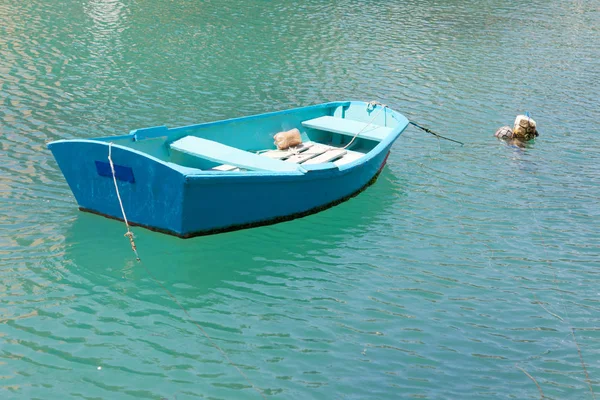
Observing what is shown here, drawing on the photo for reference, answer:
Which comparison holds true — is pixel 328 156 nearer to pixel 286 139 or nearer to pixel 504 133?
pixel 286 139

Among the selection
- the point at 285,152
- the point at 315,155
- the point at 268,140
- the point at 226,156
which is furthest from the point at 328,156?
the point at 226,156

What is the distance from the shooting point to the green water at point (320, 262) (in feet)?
31.3

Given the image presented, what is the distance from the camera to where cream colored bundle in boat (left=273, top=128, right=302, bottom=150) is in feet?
53.7

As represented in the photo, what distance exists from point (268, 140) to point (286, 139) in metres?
0.48

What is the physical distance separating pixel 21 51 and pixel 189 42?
627cm

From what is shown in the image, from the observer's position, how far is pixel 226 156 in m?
13.8

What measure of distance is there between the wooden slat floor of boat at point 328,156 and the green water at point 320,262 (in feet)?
3.78

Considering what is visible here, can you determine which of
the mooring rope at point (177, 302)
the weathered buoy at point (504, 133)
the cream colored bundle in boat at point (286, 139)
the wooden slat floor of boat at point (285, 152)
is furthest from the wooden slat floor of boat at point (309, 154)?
the weathered buoy at point (504, 133)

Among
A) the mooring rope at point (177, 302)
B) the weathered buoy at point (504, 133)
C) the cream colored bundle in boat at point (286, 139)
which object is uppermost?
the cream colored bundle in boat at point (286, 139)

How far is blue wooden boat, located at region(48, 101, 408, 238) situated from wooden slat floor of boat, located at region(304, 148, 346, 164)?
0.02 meters

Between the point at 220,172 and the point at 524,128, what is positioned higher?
the point at 220,172

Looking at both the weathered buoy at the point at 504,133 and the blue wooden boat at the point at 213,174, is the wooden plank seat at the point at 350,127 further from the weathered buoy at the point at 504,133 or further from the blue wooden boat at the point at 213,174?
the weathered buoy at the point at 504,133

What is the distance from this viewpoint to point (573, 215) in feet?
50.2

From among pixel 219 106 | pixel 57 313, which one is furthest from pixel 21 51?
pixel 57 313
